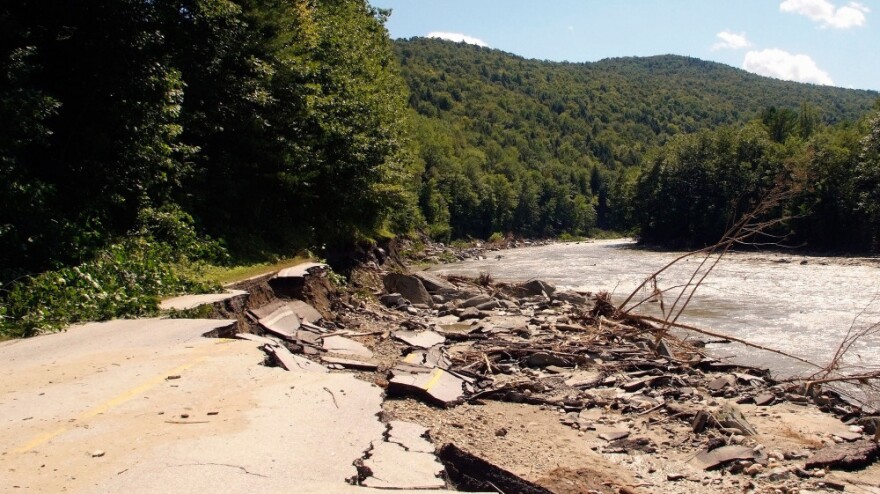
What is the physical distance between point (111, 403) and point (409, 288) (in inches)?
592

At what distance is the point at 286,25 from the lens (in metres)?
22.2

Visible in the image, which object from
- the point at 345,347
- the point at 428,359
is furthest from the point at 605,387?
the point at 345,347

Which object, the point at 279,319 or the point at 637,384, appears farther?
the point at 279,319

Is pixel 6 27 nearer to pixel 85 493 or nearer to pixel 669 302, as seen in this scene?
pixel 85 493

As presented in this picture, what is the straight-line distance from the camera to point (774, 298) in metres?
25.0

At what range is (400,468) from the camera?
5445mm

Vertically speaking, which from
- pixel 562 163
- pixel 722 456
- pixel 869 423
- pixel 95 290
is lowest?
pixel 869 423

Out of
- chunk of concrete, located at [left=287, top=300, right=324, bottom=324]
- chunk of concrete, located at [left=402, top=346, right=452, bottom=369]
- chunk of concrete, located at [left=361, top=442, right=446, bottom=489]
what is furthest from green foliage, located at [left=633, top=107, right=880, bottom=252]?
chunk of concrete, located at [left=361, top=442, right=446, bottom=489]

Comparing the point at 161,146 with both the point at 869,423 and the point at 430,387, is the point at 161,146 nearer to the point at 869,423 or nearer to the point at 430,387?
the point at 430,387

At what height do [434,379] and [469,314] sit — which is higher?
[434,379]

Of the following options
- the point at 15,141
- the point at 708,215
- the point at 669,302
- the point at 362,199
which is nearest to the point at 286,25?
the point at 362,199

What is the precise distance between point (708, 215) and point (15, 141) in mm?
69877

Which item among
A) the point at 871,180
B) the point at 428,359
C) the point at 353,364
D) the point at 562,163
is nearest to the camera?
the point at 353,364

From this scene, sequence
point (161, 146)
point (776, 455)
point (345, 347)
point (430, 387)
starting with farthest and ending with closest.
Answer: point (161, 146) → point (345, 347) → point (430, 387) → point (776, 455)
